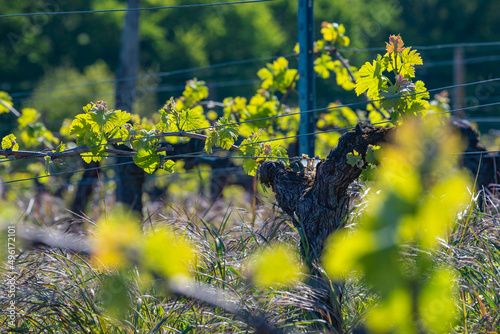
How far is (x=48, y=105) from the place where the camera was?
750 inches

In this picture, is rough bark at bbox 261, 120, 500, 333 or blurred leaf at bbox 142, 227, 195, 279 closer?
blurred leaf at bbox 142, 227, 195, 279

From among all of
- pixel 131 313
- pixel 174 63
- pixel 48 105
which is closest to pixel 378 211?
pixel 131 313

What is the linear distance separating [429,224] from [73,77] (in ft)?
73.0

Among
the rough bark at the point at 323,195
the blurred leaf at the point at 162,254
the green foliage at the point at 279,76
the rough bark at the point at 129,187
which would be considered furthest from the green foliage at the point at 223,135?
the rough bark at the point at 129,187

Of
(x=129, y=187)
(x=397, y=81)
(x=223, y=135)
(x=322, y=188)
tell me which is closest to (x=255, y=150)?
(x=223, y=135)

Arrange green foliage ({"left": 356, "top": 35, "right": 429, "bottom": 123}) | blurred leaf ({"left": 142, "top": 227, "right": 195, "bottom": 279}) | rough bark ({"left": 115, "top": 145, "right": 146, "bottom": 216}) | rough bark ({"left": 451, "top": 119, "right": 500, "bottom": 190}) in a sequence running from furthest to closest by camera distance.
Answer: rough bark ({"left": 115, "top": 145, "right": 146, "bottom": 216})
rough bark ({"left": 451, "top": 119, "right": 500, "bottom": 190})
green foliage ({"left": 356, "top": 35, "right": 429, "bottom": 123})
blurred leaf ({"left": 142, "top": 227, "right": 195, "bottom": 279})

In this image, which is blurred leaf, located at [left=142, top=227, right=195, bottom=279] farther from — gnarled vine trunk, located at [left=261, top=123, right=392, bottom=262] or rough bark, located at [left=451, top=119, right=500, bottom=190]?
rough bark, located at [left=451, top=119, right=500, bottom=190]

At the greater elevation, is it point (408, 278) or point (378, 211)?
point (378, 211)

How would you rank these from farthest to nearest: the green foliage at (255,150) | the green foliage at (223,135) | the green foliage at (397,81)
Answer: the green foliage at (255,150)
the green foliage at (223,135)
the green foliage at (397,81)

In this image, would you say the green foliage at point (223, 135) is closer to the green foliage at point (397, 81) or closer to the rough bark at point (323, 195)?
the rough bark at point (323, 195)

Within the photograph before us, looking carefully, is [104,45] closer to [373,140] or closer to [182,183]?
[182,183]

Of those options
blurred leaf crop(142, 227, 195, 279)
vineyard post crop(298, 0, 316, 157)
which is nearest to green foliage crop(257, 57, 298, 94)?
vineyard post crop(298, 0, 316, 157)

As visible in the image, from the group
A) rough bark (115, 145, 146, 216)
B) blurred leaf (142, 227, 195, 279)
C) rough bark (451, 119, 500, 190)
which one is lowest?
rough bark (115, 145, 146, 216)

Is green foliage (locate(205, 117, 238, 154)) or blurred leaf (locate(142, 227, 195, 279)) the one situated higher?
blurred leaf (locate(142, 227, 195, 279))
